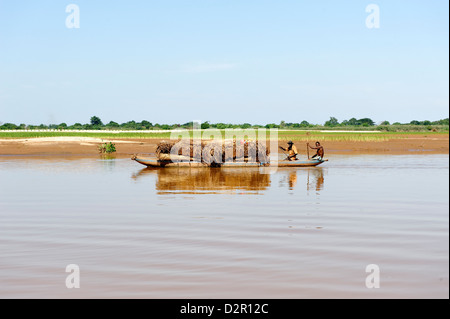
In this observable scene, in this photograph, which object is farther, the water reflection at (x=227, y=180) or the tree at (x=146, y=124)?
the tree at (x=146, y=124)

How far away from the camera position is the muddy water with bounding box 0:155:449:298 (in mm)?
6688

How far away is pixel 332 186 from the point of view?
17797 mm

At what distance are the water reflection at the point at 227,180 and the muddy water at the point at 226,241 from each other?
28 cm

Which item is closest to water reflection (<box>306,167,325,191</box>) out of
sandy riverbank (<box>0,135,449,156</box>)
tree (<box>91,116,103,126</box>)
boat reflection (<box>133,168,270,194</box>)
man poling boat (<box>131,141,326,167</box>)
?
boat reflection (<box>133,168,270,194</box>)

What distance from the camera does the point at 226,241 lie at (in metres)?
9.16

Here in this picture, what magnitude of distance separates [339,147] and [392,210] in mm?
37277

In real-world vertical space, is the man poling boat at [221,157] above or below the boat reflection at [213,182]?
above

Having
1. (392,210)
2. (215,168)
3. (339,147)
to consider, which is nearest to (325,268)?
(392,210)

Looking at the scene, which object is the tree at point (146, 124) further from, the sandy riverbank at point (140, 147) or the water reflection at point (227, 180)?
the water reflection at point (227, 180)

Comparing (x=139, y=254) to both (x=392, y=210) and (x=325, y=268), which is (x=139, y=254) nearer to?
(x=325, y=268)

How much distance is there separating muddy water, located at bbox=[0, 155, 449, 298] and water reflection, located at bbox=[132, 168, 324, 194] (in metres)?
0.28

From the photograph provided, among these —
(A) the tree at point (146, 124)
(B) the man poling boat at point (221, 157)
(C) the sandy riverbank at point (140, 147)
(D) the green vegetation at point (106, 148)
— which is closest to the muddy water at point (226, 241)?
(B) the man poling boat at point (221, 157)

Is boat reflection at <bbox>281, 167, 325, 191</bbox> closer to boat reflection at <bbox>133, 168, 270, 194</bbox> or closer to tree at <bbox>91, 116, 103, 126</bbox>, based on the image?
boat reflection at <bbox>133, 168, 270, 194</bbox>

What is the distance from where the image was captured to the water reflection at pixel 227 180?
17089 millimetres
